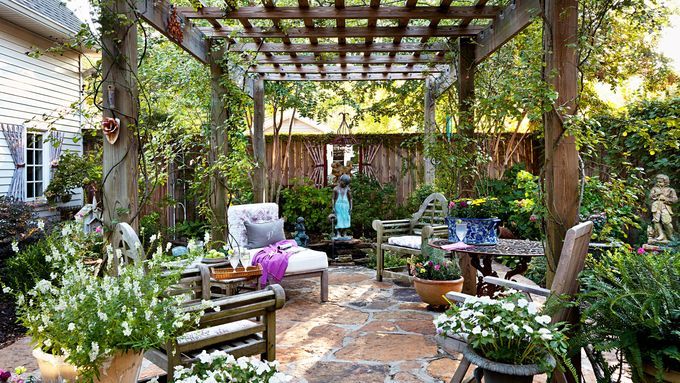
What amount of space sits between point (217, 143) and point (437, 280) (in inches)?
110

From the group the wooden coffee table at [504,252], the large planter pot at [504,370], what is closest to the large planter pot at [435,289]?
the wooden coffee table at [504,252]

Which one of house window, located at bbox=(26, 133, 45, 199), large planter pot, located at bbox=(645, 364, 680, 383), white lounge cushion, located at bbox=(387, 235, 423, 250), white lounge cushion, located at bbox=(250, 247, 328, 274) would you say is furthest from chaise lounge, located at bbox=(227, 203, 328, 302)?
house window, located at bbox=(26, 133, 45, 199)

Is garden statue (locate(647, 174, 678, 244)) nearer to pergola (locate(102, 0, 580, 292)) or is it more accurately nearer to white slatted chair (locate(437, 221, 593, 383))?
pergola (locate(102, 0, 580, 292))

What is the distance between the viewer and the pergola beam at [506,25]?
11.1 feet

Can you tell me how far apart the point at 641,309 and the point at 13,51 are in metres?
8.56

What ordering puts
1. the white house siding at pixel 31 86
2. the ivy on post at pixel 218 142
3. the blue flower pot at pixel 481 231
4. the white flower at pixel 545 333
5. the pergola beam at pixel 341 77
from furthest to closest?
the white house siding at pixel 31 86 → the pergola beam at pixel 341 77 → the ivy on post at pixel 218 142 → the blue flower pot at pixel 481 231 → the white flower at pixel 545 333

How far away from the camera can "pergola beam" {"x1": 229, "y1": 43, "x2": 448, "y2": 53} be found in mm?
5242

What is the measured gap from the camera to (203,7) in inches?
162

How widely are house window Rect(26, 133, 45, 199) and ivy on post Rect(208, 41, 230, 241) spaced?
4189 millimetres

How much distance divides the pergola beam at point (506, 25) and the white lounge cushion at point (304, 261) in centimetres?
261

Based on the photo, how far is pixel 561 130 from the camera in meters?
2.52

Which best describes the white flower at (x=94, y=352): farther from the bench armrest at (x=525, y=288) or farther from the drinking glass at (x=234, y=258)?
the drinking glass at (x=234, y=258)

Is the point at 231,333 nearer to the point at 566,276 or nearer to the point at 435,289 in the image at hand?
the point at 566,276

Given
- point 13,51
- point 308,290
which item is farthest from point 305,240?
point 13,51
